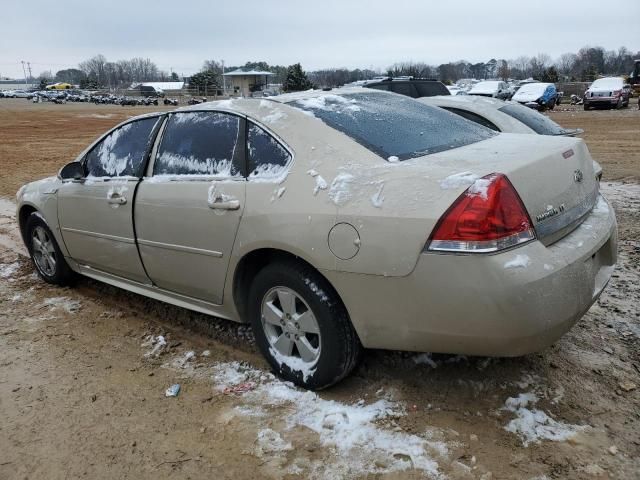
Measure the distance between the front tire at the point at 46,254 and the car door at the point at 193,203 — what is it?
1542 mm

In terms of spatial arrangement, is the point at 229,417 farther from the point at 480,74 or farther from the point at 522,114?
the point at 480,74

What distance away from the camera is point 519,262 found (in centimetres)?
239

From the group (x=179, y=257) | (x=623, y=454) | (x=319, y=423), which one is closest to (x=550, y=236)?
(x=623, y=454)

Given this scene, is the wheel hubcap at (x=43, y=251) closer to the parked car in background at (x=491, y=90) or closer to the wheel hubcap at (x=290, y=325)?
the wheel hubcap at (x=290, y=325)

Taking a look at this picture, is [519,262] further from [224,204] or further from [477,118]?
[477,118]

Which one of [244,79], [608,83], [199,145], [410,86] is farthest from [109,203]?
[244,79]

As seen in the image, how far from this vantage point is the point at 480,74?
103812mm

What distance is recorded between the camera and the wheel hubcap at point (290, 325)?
9.85 feet

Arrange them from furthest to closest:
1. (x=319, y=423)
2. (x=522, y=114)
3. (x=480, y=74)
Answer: (x=480, y=74) < (x=522, y=114) < (x=319, y=423)

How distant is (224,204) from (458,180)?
4.43ft

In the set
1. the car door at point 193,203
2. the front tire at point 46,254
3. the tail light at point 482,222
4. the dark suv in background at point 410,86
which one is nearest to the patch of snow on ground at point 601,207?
the tail light at point 482,222

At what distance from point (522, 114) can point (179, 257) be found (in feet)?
16.9

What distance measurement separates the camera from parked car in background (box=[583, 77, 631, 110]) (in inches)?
1062

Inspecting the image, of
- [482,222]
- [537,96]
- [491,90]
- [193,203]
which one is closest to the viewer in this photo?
[482,222]
